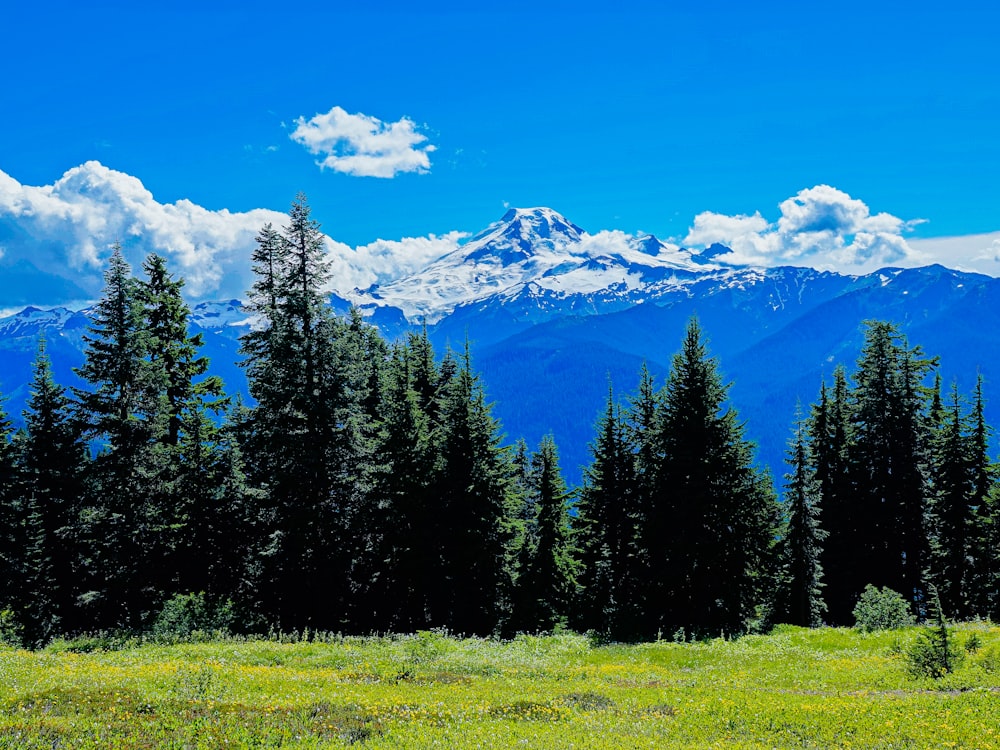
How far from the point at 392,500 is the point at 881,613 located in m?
20.9

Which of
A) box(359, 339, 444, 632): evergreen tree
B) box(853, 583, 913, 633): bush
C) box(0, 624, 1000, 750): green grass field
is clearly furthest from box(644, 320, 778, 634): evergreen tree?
box(359, 339, 444, 632): evergreen tree

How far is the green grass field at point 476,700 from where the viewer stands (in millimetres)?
11234

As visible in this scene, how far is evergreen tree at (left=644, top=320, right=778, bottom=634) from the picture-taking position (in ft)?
98.2

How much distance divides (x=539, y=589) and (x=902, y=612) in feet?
53.0

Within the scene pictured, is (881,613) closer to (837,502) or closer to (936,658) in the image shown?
(936,658)

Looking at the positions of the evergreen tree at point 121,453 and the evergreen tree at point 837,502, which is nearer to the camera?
the evergreen tree at point 121,453

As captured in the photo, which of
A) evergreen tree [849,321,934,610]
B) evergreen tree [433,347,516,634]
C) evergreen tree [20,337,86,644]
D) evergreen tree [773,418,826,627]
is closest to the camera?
evergreen tree [433,347,516,634]

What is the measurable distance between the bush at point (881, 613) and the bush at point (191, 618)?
24.3 metres

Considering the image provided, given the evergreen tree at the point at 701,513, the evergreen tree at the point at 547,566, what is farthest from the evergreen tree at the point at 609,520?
the evergreen tree at the point at 701,513

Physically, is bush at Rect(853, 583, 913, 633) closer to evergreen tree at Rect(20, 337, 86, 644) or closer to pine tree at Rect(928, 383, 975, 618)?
pine tree at Rect(928, 383, 975, 618)

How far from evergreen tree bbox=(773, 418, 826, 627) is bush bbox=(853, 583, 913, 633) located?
30.8 feet

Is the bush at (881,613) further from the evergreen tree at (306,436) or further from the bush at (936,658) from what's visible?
the evergreen tree at (306,436)

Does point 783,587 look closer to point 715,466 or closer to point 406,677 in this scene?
point 715,466

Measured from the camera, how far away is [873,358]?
41.1 m
